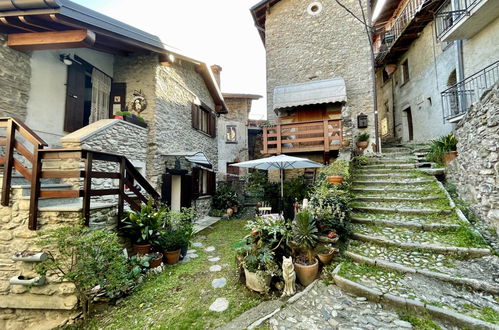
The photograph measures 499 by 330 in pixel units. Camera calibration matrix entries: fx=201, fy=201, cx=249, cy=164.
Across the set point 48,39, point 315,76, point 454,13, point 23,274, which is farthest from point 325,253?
point 315,76

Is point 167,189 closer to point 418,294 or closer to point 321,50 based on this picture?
point 418,294

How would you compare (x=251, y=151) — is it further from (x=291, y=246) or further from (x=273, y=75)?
(x=291, y=246)

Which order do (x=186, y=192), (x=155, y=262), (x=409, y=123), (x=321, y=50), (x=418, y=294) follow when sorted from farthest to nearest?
(x=409, y=123) → (x=321, y=50) → (x=186, y=192) → (x=155, y=262) → (x=418, y=294)

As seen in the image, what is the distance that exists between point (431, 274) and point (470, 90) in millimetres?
6846

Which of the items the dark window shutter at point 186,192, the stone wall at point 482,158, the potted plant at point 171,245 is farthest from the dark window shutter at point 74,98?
the stone wall at point 482,158

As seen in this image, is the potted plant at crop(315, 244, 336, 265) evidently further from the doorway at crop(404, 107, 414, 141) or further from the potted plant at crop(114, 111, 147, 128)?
the doorway at crop(404, 107, 414, 141)

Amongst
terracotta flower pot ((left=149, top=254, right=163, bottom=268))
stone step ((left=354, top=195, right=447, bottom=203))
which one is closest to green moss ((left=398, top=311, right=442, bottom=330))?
stone step ((left=354, top=195, right=447, bottom=203))

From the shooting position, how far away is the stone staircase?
7.52ft

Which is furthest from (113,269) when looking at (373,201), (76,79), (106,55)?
(106,55)

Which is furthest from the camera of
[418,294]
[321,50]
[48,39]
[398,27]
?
[398,27]

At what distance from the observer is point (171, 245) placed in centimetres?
438

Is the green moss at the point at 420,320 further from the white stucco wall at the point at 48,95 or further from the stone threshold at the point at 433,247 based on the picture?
the white stucco wall at the point at 48,95

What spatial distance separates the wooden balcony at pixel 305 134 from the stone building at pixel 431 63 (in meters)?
3.54

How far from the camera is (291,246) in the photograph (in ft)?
11.4
